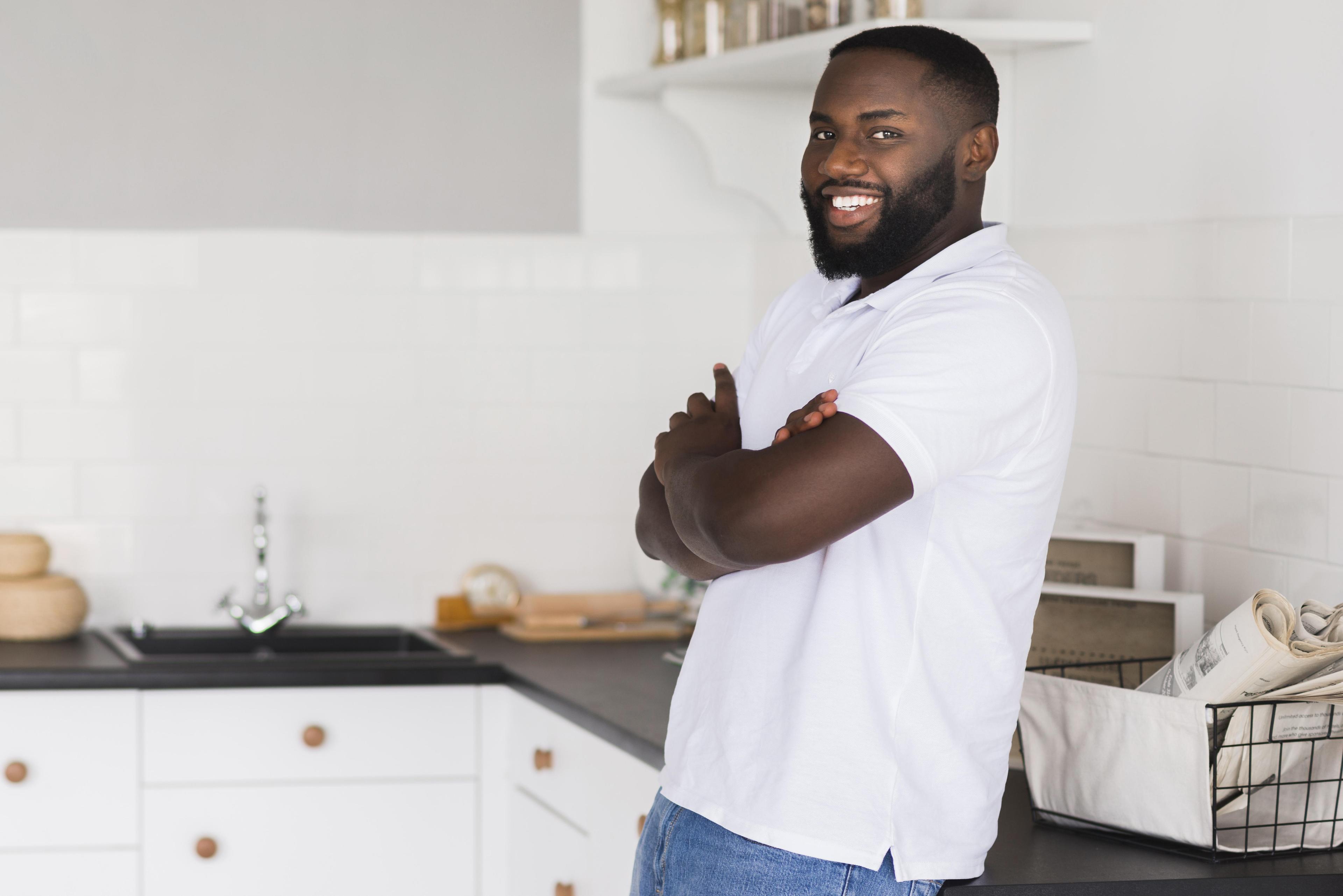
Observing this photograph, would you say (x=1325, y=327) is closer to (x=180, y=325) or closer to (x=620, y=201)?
(x=620, y=201)

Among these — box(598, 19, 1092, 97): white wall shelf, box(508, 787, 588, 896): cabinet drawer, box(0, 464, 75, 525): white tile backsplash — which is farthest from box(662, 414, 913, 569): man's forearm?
box(0, 464, 75, 525): white tile backsplash

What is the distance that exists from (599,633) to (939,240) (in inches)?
65.5

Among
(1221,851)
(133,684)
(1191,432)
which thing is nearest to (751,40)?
(1191,432)

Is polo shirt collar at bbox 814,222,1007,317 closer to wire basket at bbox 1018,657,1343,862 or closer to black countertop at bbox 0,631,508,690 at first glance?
wire basket at bbox 1018,657,1343,862

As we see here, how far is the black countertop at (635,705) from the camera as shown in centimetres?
140

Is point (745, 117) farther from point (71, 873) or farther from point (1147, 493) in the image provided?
point (71, 873)

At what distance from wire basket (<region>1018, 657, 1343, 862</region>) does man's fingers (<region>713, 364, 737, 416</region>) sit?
53 centimetres

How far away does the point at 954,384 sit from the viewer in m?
1.21

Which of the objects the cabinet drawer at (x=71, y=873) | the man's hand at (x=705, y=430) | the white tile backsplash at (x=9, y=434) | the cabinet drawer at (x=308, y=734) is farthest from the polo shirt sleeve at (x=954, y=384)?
the white tile backsplash at (x=9, y=434)

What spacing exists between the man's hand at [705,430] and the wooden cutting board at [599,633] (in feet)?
4.62

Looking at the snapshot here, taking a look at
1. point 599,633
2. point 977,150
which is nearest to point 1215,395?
point 977,150

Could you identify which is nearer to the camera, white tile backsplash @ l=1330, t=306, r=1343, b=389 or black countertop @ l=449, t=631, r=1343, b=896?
black countertop @ l=449, t=631, r=1343, b=896

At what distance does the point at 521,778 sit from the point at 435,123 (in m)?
1.30

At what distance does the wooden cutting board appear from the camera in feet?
9.53
